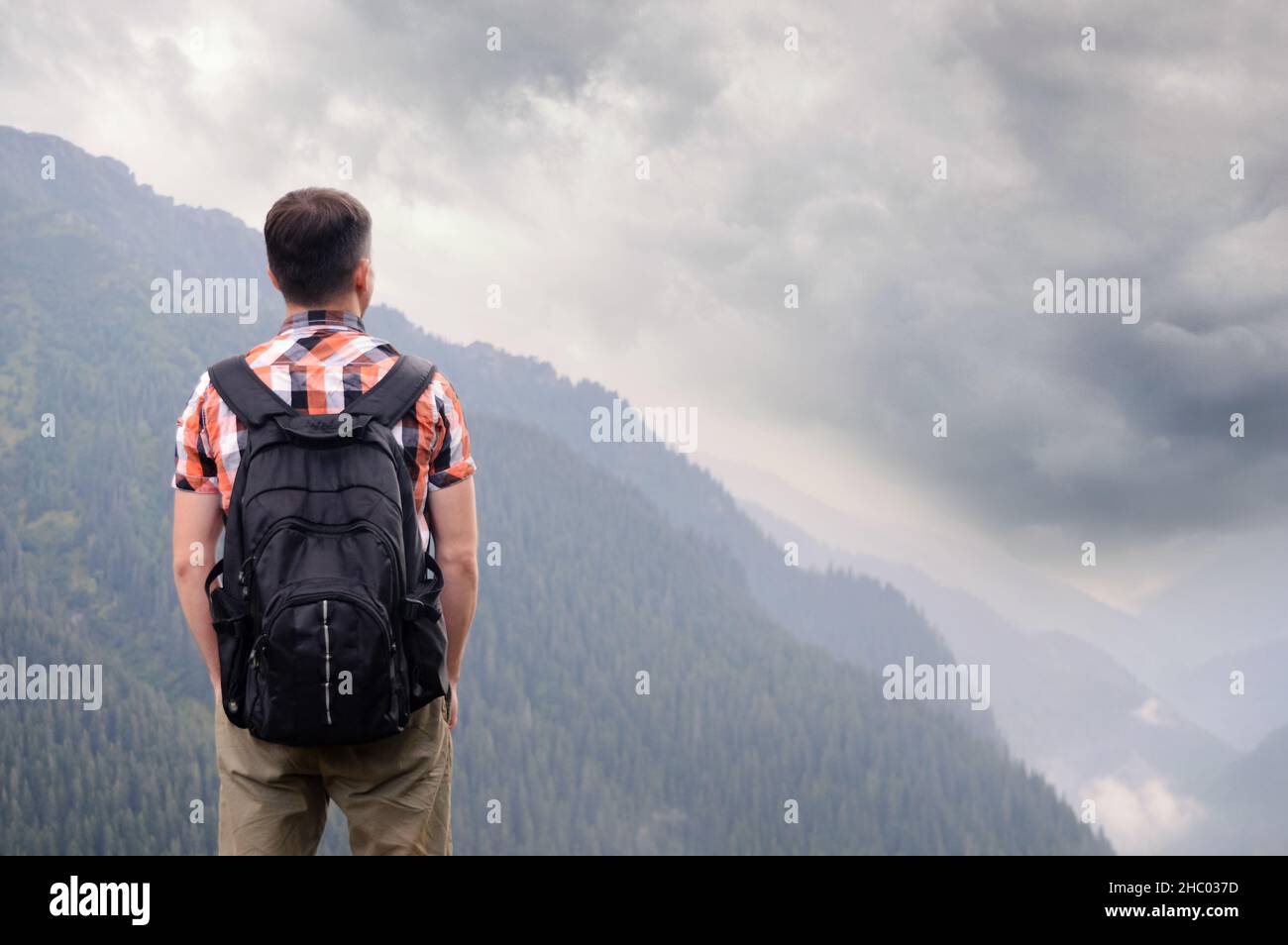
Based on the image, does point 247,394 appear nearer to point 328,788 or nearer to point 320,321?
point 320,321

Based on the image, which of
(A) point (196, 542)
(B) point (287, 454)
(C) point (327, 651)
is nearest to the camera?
(C) point (327, 651)

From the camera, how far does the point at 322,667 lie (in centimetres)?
325

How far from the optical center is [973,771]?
138 metres

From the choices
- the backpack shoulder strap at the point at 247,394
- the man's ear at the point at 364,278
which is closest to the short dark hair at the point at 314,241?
the man's ear at the point at 364,278

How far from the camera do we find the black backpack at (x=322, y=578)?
3.26m

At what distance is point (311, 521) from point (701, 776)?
145 metres

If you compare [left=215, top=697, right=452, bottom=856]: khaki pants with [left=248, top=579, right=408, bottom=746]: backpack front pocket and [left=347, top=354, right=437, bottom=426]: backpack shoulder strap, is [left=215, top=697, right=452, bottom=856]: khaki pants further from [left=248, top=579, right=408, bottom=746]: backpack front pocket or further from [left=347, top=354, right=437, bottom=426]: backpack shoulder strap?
[left=347, top=354, right=437, bottom=426]: backpack shoulder strap

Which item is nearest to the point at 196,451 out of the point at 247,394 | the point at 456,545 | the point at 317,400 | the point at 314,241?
the point at 247,394

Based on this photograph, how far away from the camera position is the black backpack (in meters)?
3.26

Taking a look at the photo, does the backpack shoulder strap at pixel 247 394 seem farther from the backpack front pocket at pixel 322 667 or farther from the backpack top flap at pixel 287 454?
the backpack front pocket at pixel 322 667

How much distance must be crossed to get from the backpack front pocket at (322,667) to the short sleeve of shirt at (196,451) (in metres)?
0.56

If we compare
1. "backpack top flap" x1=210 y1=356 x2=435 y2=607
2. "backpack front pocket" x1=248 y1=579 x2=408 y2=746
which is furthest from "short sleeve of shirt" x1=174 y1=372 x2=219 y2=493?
"backpack front pocket" x1=248 y1=579 x2=408 y2=746

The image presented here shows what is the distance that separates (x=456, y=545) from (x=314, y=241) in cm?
115
